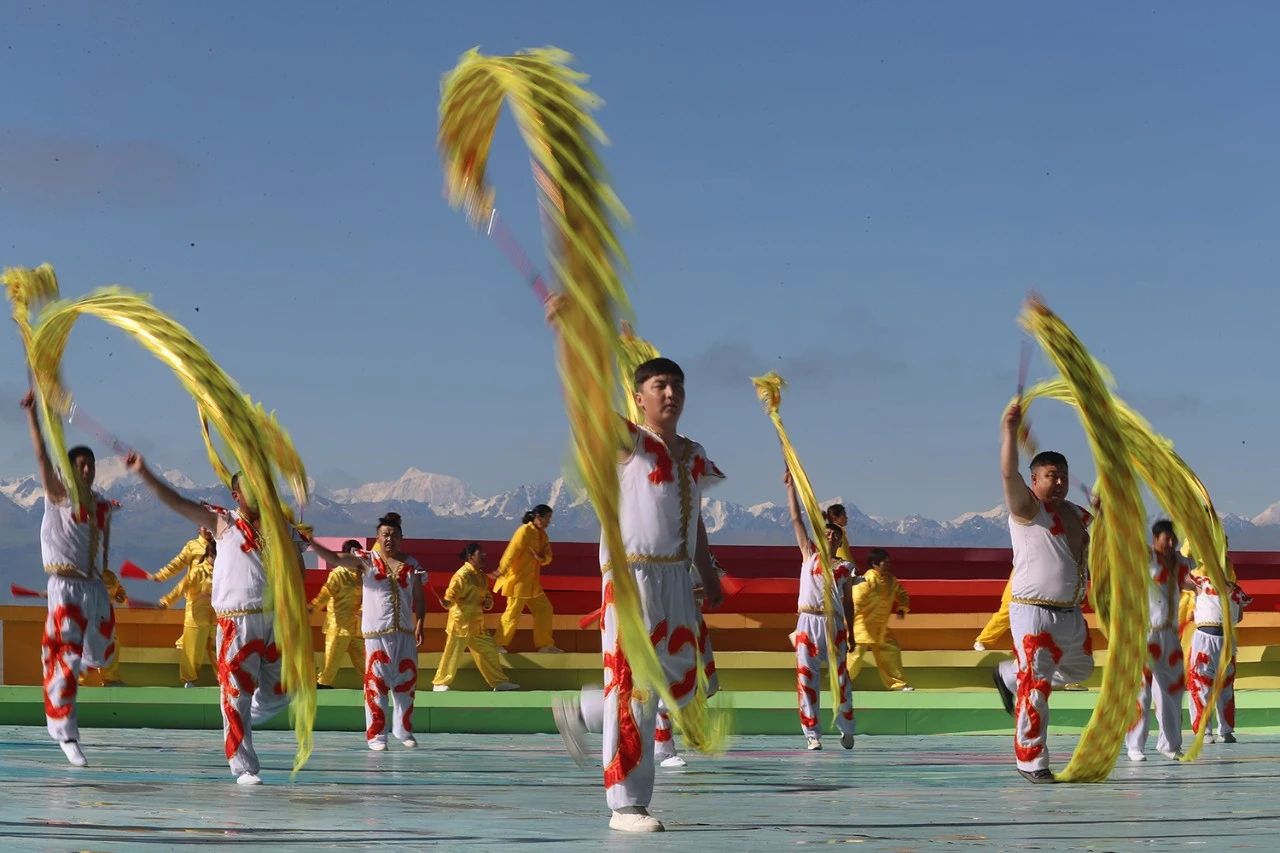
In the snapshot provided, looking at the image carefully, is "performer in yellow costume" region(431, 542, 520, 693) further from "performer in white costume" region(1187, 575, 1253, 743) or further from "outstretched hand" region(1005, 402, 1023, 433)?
"outstretched hand" region(1005, 402, 1023, 433)

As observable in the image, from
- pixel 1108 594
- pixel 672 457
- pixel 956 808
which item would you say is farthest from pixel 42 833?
pixel 1108 594

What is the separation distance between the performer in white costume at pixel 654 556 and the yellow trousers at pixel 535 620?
11021 mm

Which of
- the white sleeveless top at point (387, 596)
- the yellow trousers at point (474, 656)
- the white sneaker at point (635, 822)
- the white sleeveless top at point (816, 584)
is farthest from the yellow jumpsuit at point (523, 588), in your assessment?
the white sneaker at point (635, 822)

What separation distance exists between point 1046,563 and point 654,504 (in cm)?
267

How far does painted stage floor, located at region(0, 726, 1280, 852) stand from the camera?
5.43 meters

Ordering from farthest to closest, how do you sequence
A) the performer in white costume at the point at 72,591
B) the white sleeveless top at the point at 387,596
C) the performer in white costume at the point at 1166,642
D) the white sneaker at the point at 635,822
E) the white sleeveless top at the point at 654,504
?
the white sleeveless top at the point at 387,596 < the performer in white costume at the point at 1166,642 < the performer in white costume at the point at 72,591 < the white sleeveless top at the point at 654,504 < the white sneaker at the point at 635,822

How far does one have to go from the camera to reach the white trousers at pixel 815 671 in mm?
12000

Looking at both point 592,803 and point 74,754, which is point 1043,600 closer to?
point 592,803

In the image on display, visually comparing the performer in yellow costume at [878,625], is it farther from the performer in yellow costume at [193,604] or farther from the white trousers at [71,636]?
the white trousers at [71,636]

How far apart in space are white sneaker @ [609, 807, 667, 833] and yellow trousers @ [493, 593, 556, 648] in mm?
11474

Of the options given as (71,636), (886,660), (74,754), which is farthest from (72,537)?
(886,660)

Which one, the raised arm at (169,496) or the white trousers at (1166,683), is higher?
the raised arm at (169,496)

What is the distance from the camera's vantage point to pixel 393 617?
39.6ft

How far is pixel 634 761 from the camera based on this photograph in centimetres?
589
